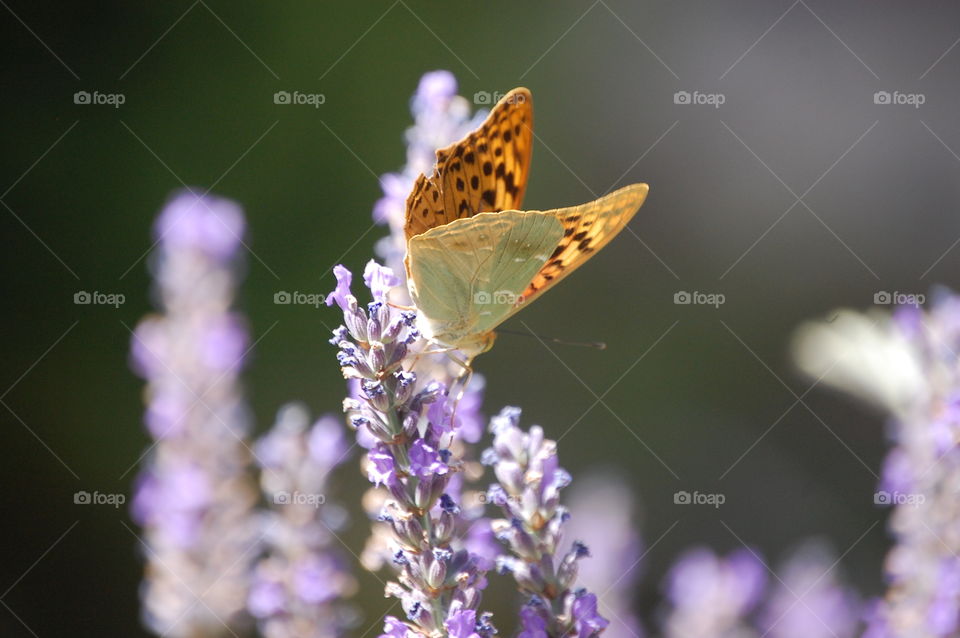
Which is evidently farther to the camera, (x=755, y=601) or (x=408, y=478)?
(x=755, y=601)

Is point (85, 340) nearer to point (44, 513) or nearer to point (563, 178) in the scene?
point (44, 513)

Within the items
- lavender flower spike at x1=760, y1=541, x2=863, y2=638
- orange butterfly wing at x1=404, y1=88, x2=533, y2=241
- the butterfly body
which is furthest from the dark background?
orange butterfly wing at x1=404, y1=88, x2=533, y2=241

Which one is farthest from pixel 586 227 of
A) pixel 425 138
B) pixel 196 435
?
pixel 196 435

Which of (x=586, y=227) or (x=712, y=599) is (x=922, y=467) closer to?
(x=712, y=599)

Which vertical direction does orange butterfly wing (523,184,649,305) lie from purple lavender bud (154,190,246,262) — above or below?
below

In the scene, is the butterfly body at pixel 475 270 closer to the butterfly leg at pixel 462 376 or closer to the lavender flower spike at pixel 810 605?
the butterfly leg at pixel 462 376

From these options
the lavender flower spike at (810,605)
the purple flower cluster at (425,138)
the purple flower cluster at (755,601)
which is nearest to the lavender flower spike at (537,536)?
the purple flower cluster at (755,601)

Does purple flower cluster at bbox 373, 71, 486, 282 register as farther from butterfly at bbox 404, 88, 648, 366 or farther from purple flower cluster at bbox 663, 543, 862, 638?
purple flower cluster at bbox 663, 543, 862, 638
